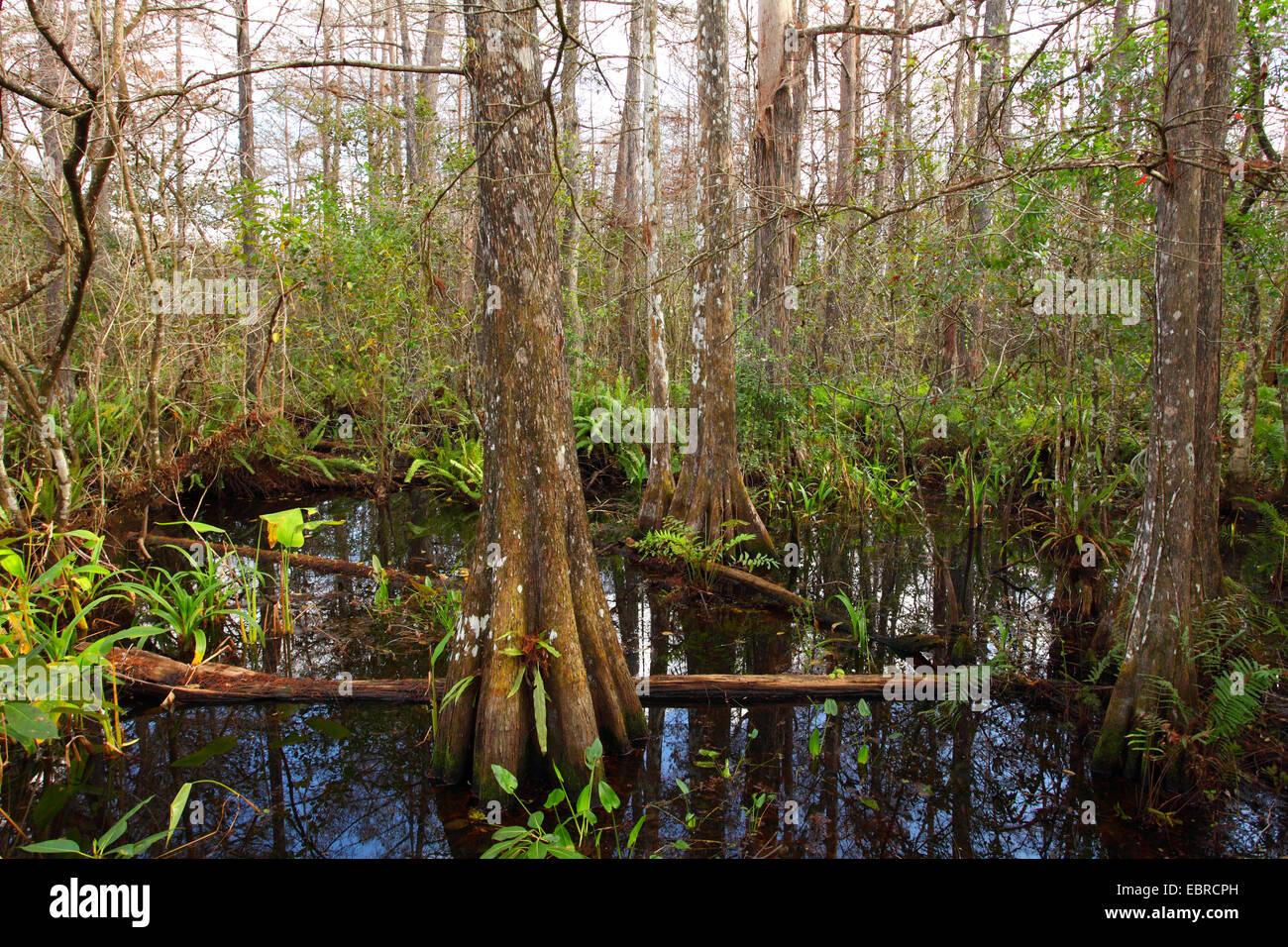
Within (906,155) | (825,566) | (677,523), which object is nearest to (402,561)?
(677,523)

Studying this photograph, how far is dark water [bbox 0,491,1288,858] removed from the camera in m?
3.63

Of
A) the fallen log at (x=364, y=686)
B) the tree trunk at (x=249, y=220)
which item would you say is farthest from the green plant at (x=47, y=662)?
the tree trunk at (x=249, y=220)

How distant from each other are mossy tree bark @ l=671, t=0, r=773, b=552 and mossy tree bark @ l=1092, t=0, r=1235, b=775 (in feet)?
12.8

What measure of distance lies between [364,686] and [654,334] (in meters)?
5.22

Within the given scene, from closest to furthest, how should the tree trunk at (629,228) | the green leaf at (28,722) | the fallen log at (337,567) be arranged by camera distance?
the green leaf at (28,722)
the fallen log at (337,567)
the tree trunk at (629,228)

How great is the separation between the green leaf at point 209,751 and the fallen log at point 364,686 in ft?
1.15

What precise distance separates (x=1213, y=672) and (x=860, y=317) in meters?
7.38

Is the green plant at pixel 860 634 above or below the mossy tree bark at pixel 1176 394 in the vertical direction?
below

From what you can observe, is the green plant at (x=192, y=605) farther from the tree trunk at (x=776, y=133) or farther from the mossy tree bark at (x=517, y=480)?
the tree trunk at (x=776, y=133)

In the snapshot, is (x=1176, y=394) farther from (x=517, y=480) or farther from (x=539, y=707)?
(x=539, y=707)

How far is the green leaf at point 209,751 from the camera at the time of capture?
13.9 ft

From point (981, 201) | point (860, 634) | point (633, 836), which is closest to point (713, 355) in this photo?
point (860, 634)

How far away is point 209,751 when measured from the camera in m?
4.38
